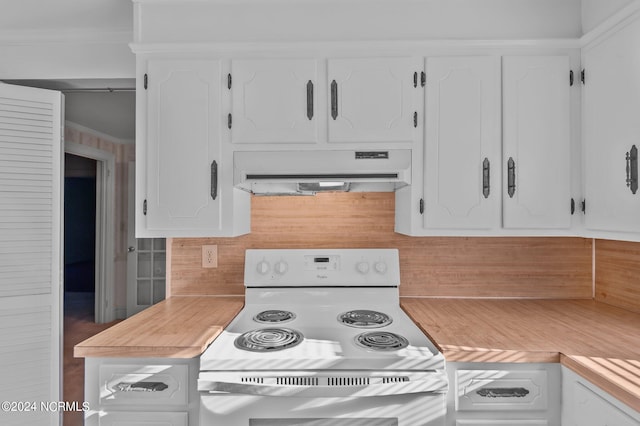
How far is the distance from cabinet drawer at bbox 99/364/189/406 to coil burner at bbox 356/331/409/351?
70 centimetres

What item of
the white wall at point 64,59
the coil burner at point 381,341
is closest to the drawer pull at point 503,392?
the coil burner at point 381,341

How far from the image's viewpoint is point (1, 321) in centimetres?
210

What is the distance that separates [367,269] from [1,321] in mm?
2091

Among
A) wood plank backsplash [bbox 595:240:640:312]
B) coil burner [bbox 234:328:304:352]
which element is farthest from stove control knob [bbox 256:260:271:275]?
wood plank backsplash [bbox 595:240:640:312]

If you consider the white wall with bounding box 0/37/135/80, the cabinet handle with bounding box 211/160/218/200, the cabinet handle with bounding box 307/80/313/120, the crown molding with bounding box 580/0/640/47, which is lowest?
the cabinet handle with bounding box 211/160/218/200

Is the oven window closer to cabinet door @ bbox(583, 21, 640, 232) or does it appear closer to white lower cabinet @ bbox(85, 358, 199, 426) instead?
white lower cabinet @ bbox(85, 358, 199, 426)

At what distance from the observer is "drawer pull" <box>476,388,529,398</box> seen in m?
1.39

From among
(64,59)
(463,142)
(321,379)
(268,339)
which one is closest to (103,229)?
(64,59)

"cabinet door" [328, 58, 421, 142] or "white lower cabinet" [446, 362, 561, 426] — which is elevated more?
"cabinet door" [328, 58, 421, 142]

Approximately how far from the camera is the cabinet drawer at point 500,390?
4.54ft

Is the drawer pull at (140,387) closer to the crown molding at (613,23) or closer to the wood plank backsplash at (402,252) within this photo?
the wood plank backsplash at (402,252)

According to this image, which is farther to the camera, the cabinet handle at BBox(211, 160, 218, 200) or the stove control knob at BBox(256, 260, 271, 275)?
the stove control knob at BBox(256, 260, 271, 275)

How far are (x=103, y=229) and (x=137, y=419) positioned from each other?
4.27 ft

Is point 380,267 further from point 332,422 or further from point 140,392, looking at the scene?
point 140,392
